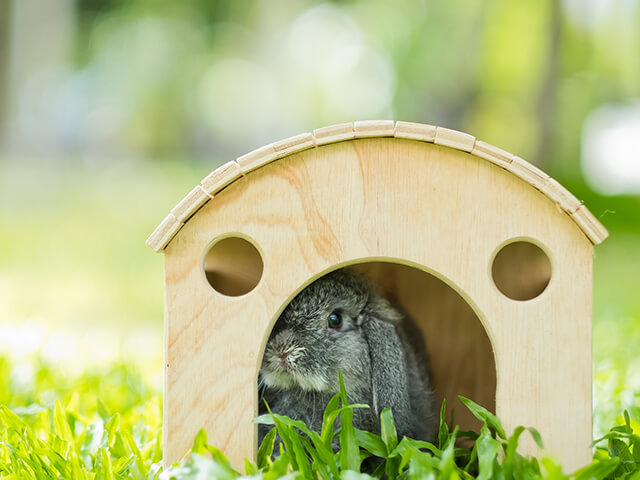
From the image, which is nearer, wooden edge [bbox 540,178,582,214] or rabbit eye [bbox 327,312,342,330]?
wooden edge [bbox 540,178,582,214]

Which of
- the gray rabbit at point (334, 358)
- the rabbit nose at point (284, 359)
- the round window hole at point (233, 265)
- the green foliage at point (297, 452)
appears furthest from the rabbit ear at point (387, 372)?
the round window hole at point (233, 265)

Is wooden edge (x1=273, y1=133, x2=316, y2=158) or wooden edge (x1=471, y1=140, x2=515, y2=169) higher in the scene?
wooden edge (x1=273, y1=133, x2=316, y2=158)

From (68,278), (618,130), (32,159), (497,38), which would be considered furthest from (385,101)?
(68,278)

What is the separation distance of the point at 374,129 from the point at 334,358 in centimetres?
75

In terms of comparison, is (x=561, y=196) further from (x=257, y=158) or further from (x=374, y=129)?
(x=257, y=158)

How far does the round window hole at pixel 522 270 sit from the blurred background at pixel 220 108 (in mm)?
666

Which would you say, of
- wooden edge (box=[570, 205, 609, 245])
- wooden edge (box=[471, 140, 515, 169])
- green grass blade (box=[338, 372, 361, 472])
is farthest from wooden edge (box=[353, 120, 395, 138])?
green grass blade (box=[338, 372, 361, 472])

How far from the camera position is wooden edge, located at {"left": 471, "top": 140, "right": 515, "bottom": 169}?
6.23 feet

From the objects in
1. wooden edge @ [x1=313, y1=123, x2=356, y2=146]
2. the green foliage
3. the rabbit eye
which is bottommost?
the green foliage

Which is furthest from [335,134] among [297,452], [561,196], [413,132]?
[297,452]

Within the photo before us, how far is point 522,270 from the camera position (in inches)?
91.5

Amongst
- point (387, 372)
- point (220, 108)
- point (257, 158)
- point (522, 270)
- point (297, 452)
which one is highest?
point (220, 108)

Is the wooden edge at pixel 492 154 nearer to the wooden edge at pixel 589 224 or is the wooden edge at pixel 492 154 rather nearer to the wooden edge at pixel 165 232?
the wooden edge at pixel 589 224

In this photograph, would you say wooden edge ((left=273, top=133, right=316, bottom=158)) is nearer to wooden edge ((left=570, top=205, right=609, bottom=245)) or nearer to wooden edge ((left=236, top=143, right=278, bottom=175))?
wooden edge ((left=236, top=143, right=278, bottom=175))
